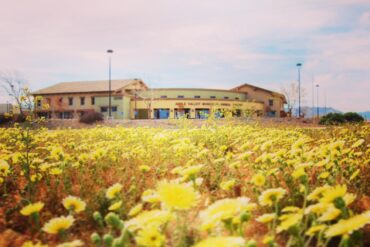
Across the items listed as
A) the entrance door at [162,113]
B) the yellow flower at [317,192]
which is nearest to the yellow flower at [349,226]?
the yellow flower at [317,192]

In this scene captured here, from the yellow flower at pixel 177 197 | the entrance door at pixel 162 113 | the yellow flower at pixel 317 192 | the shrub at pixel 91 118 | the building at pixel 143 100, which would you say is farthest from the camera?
the entrance door at pixel 162 113

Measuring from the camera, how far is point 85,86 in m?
59.0

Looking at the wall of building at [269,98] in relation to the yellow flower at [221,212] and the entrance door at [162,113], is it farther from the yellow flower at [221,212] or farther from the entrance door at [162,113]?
the yellow flower at [221,212]

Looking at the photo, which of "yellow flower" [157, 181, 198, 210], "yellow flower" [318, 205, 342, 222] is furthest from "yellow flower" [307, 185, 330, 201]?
"yellow flower" [157, 181, 198, 210]

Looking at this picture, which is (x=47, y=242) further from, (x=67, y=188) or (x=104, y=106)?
(x=104, y=106)

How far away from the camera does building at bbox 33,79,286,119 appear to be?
54.4 metres

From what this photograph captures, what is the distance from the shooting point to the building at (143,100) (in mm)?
54375

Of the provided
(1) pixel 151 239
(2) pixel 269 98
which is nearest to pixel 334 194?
(1) pixel 151 239

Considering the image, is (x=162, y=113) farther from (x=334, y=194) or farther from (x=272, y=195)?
(x=334, y=194)

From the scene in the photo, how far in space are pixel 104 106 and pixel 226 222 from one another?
55602 millimetres

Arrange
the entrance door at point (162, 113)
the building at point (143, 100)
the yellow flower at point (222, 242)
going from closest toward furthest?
1. the yellow flower at point (222, 242)
2. the building at point (143, 100)
3. the entrance door at point (162, 113)

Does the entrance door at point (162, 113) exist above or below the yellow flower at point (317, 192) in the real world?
above

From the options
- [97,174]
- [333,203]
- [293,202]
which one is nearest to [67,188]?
[97,174]

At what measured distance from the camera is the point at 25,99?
5129 millimetres
